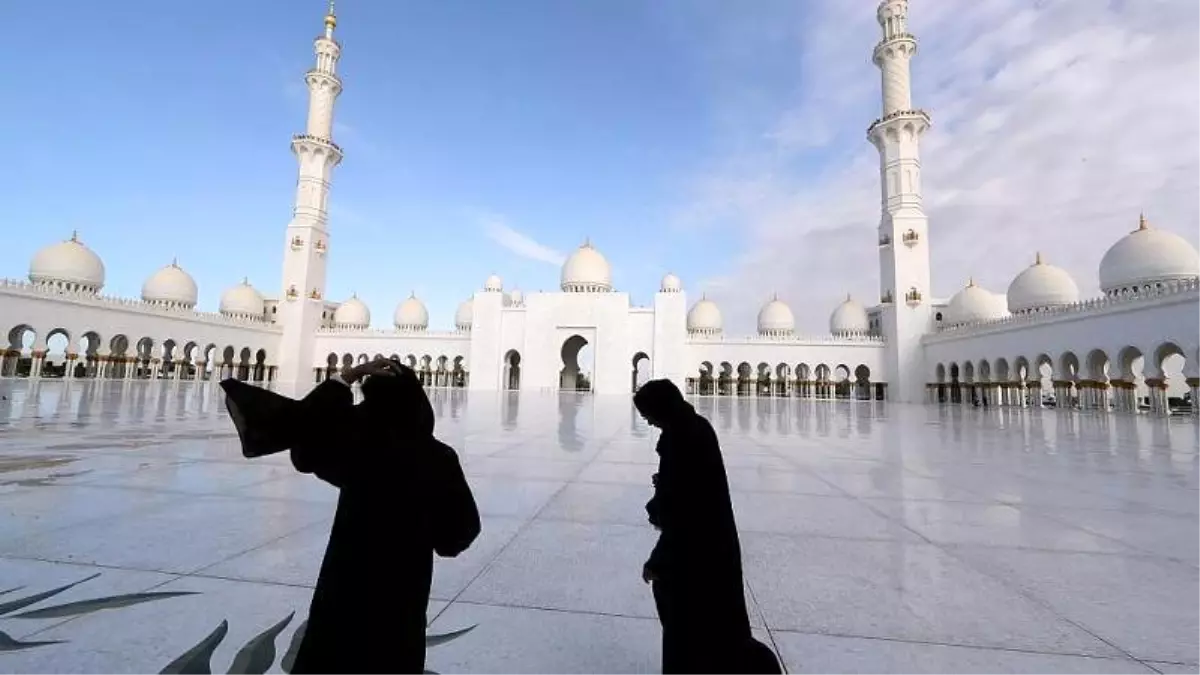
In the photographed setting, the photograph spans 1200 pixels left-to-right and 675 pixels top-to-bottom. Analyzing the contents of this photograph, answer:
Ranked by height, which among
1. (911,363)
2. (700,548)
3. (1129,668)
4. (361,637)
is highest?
(911,363)

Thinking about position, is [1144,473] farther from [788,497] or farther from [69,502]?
[69,502]

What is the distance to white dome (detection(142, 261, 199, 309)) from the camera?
31922 mm

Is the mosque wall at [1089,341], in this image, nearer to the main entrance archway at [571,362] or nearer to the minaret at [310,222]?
the main entrance archway at [571,362]

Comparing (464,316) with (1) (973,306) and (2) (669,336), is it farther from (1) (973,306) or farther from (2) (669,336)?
(1) (973,306)

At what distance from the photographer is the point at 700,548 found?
1439 millimetres

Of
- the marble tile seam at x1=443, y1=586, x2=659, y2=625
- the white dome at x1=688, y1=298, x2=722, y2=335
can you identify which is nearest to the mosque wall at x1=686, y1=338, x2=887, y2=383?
the white dome at x1=688, y1=298, x2=722, y2=335

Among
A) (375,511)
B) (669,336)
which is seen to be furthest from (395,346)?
(375,511)

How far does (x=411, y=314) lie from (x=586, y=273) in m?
14.4

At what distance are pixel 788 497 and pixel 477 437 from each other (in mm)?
4127

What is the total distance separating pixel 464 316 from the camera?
40812 millimetres

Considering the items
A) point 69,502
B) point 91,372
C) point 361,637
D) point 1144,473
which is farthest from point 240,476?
point 91,372

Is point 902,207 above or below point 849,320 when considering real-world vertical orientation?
above

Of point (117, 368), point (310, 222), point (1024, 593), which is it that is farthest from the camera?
point (310, 222)

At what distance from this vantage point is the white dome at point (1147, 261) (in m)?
20.9
